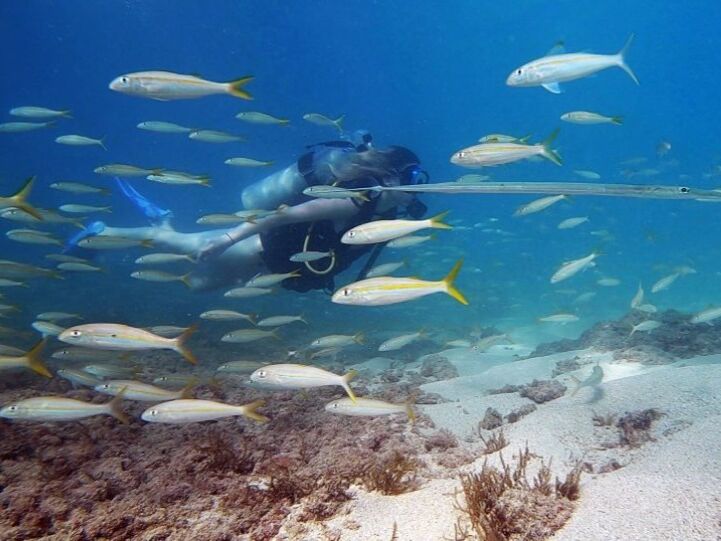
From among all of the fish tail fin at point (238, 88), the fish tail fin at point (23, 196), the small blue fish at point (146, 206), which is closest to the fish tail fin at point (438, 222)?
the fish tail fin at point (238, 88)

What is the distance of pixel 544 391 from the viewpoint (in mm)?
6605

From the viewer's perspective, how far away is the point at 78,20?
57844mm

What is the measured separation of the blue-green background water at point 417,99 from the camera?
5441 centimetres

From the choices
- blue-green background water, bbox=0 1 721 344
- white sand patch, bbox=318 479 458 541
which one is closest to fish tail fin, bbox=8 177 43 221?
white sand patch, bbox=318 479 458 541

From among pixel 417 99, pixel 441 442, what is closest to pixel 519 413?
pixel 441 442

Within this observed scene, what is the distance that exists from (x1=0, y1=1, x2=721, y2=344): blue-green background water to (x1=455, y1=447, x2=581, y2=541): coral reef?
25644 mm

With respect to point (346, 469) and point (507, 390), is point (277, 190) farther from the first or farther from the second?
point (346, 469)

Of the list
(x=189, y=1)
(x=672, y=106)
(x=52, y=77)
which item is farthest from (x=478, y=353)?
(x=672, y=106)

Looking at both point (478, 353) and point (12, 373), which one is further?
point (478, 353)

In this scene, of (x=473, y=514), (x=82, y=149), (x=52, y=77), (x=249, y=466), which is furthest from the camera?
(x=82, y=149)

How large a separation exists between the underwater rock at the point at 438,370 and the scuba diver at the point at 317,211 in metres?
3.55

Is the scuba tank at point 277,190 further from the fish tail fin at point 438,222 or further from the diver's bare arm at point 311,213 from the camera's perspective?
the fish tail fin at point 438,222

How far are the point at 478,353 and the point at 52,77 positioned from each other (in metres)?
85.2

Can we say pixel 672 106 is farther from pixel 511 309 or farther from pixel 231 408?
pixel 231 408
